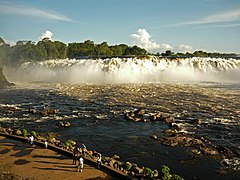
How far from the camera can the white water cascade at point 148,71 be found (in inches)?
2215

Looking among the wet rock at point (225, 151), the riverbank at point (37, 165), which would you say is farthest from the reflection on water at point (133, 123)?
the riverbank at point (37, 165)

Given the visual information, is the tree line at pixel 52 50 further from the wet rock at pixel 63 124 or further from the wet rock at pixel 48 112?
the wet rock at pixel 63 124

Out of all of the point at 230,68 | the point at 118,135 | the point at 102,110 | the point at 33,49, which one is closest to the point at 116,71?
the point at 230,68

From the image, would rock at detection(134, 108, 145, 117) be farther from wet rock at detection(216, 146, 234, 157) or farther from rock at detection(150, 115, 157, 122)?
wet rock at detection(216, 146, 234, 157)

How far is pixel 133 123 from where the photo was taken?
942 inches

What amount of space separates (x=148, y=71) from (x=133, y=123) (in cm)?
3501

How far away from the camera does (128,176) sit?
12594 millimetres

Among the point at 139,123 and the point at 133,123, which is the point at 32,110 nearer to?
the point at 133,123

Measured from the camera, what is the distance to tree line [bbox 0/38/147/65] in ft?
310

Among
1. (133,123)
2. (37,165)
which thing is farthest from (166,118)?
(37,165)

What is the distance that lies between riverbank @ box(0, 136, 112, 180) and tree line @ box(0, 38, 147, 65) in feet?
256

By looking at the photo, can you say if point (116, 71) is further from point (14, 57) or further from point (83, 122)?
point (14, 57)

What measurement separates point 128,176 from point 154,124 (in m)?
11.3

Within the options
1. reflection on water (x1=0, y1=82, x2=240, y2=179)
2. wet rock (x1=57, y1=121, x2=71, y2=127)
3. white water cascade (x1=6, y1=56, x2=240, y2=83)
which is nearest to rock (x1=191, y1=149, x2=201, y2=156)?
reflection on water (x1=0, y1=82, x2=240, y2=179)
